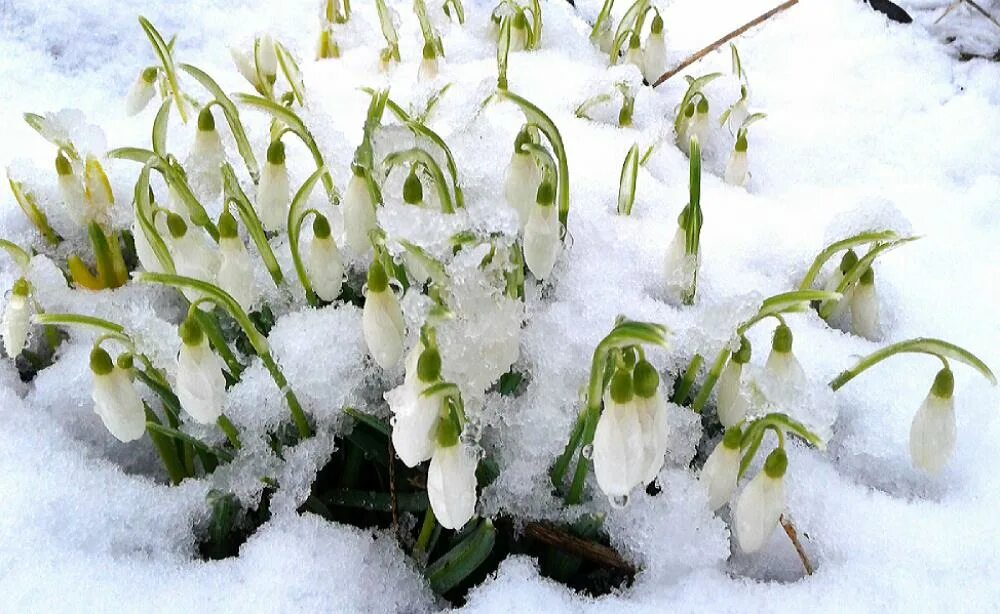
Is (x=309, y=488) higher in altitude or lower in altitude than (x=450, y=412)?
lower

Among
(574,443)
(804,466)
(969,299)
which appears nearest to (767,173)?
(969,299)

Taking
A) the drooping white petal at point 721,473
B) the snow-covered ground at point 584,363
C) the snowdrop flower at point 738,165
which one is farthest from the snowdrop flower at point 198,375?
the snowdrop flower at point 738,165

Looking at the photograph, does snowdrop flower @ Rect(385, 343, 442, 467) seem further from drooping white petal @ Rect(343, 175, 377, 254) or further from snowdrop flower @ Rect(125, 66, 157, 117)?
snowdrop flower @ Rect(125, 66, 157, 117)

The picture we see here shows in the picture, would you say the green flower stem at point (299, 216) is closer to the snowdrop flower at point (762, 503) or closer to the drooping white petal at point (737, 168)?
the snowdrop flower at point (762, 503)

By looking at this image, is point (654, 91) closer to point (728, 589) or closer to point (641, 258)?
point (641, 258)

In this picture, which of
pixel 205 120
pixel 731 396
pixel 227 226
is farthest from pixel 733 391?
pixel 205 120

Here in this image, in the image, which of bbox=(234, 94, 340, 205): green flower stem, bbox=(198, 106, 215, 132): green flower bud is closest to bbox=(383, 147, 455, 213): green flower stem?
bbox=(234, 94, 340, 205): green flower stem
